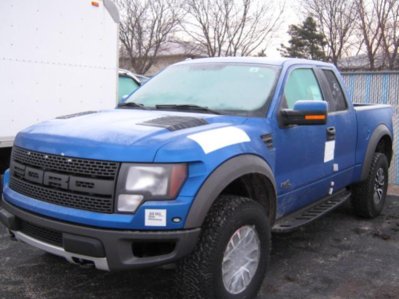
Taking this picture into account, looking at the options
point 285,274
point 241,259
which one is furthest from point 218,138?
point 285,274

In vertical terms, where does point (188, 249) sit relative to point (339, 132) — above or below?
below

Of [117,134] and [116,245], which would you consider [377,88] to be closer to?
[117,134]

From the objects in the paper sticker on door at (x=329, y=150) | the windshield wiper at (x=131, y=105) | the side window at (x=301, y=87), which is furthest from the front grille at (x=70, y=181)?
the paper sticker on door at (x=329, y=150)

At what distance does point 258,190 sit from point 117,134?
1269 millimetres

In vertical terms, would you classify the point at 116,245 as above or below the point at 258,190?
below

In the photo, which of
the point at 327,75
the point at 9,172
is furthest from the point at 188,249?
the point at 327,75

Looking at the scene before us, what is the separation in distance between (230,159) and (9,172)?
5.59ft

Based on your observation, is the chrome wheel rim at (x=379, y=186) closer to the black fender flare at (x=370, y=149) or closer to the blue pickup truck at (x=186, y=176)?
the black fender flare at (x=370, y=149)

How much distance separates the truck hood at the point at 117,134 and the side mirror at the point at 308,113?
0.46 m

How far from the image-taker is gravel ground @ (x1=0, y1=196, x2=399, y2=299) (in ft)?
12.7

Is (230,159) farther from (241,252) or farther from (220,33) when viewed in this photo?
(220,33)

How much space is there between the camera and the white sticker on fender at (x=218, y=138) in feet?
10.4

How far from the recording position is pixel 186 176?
3021 millimetres

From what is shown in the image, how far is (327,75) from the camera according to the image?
5312mm
